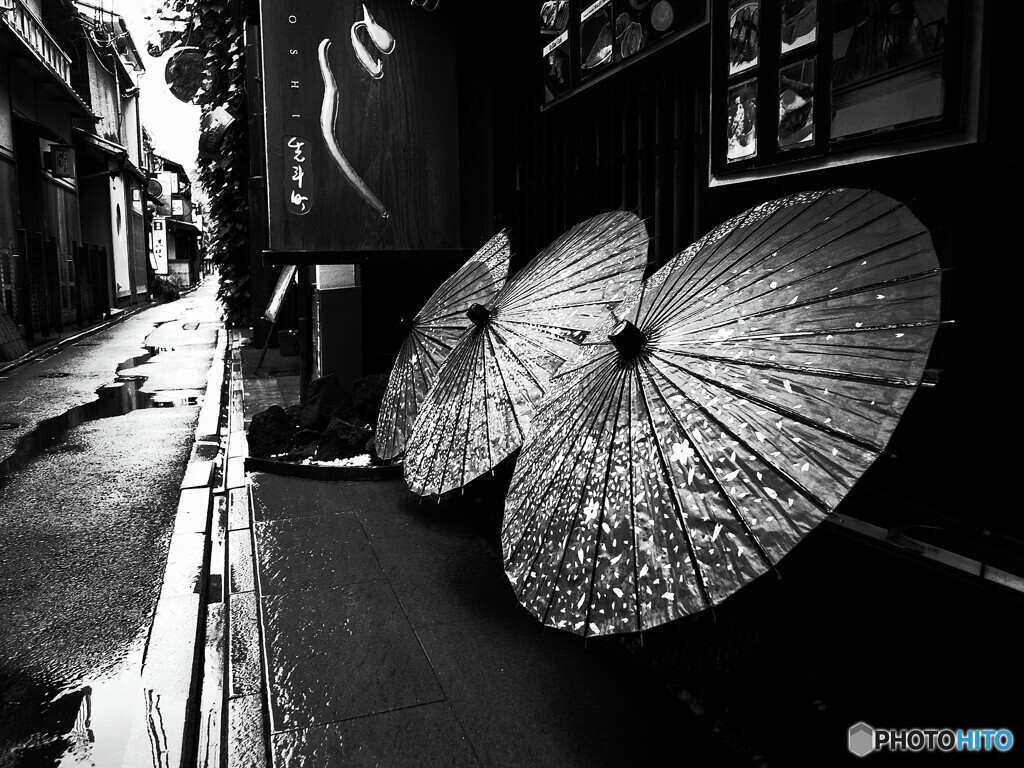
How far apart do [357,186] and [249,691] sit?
4236 mm

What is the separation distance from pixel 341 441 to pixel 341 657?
346 centimetres

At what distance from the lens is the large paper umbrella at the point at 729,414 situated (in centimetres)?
213

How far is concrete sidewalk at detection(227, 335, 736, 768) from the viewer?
9.55ft

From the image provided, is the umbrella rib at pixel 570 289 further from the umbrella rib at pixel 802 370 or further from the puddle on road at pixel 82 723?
the puddle on road at pixel 82 723

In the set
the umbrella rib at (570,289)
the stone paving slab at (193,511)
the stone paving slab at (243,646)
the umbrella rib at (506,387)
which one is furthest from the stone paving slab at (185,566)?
the umbrella rib at (570,289)

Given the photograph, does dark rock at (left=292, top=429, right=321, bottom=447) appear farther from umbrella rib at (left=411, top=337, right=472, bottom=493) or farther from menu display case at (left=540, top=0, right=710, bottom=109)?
menu display case at (left=540, top=0, right=710, bottom=109)

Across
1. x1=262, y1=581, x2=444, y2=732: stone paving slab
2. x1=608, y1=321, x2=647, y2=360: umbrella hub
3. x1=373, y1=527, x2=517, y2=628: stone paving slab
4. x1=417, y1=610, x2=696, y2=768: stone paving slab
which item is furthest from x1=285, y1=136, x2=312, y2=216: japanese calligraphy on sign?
x1=608, y1=321, x2=647, y2=360: umbrella hub

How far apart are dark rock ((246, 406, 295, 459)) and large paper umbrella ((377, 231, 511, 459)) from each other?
179 cm

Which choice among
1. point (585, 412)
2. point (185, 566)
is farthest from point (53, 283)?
point (585, 412)

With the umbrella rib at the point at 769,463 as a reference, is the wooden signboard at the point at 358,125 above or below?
above

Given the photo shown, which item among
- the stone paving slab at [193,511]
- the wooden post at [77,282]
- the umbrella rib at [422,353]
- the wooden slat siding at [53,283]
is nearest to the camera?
the umbrella rib at [422,353]

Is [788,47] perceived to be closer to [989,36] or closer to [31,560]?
[989,36]

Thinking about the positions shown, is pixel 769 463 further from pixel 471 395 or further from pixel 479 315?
pixel 479 315

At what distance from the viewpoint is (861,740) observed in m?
2.55
